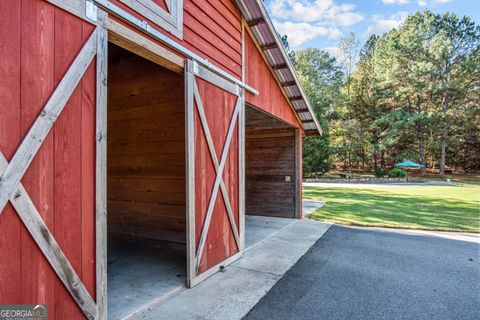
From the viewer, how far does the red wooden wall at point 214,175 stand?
3.60m

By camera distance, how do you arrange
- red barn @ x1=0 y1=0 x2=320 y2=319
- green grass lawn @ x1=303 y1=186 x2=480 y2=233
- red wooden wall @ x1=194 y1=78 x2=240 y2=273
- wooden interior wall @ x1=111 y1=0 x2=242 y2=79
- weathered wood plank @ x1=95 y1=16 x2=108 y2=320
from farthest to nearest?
green grass lawn @ x1=303 y1=186 x2=480 y2=233 → red wooden wall @ x1=194 y1=78 x2=240 y2=273 → wooden interior wall @ x1=111 y1=0 x2=242 y2=79 → weathered wood plank @ x1=95 y1=16 x2=108 y2=320 → red barn @ x1=0 y1=0 x2=320 y2=319

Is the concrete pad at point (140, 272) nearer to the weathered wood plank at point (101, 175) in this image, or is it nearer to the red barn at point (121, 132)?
the red barn at point (121, 132)

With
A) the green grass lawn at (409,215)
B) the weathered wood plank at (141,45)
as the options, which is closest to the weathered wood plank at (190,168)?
the weathered wood plank at (141,45)

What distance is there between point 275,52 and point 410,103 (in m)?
28.2

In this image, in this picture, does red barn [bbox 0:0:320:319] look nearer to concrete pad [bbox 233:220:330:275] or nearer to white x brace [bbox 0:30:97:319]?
white x brace [bbox 0:30:97:319]

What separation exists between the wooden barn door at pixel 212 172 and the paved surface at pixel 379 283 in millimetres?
984

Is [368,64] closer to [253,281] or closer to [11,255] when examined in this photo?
[253,281]

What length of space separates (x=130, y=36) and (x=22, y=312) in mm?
2408

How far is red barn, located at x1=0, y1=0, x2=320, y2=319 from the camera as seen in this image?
1.80m

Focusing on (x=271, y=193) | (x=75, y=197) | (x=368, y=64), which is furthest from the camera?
(x=368, y=64)

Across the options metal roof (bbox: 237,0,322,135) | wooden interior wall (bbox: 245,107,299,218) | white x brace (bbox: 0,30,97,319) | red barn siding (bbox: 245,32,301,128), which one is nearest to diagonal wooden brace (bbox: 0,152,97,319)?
white x brace (bbox: 0,30,97,319)

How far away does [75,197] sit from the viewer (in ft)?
6.92

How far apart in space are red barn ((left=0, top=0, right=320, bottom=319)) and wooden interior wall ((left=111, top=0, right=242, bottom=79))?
0.02 meters

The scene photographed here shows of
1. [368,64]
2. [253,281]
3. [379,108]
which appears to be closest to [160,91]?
[253,281]
